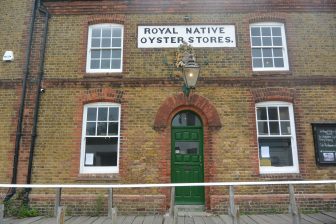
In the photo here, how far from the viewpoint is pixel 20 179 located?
8406 millimetres

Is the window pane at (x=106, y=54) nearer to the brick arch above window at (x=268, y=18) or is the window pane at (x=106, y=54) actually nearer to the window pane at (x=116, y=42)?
the window pane at (x=116, y=42)

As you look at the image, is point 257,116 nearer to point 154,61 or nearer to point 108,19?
point 154,61

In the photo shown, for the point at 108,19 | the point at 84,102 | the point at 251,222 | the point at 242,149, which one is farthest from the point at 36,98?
the point at 251,222

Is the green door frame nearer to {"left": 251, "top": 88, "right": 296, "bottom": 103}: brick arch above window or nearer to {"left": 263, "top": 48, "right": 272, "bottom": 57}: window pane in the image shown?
{"left": 251, "top": 88, "right": 296, "bottom": 103}: brick arch above window

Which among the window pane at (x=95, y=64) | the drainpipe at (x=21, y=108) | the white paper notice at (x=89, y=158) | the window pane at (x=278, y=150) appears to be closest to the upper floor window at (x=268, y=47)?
the window pane at (x=278, y=150)

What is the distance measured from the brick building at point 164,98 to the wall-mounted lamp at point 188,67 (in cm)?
27

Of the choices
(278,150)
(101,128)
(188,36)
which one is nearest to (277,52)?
(188,36)

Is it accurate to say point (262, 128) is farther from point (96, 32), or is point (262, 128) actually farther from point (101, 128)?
point (96, 32)

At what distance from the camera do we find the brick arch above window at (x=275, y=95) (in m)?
8.72

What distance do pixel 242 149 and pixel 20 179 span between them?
6472 millimetres

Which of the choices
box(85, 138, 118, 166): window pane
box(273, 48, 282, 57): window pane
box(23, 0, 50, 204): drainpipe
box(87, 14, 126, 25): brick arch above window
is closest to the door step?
box(85, 138, 118, 166): window pane

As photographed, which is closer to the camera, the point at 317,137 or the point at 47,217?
the point at 47,217

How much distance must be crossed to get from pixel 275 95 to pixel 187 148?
3.08 meters

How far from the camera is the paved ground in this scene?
688 centimetres
